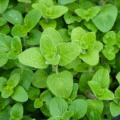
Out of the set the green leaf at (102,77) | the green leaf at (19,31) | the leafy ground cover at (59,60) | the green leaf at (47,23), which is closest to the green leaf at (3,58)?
the leafy ground cover at (59,60)

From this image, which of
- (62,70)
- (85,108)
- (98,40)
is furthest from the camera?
(98,40)

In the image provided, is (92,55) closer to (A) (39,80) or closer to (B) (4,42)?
(A) (39,80)

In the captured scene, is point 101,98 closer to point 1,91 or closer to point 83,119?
point 83,119

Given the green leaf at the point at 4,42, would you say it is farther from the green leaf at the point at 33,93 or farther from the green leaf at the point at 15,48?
the green leaf at the point at 33,93

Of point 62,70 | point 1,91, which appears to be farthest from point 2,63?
point 62,70

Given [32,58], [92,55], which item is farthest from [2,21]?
[92,55]
